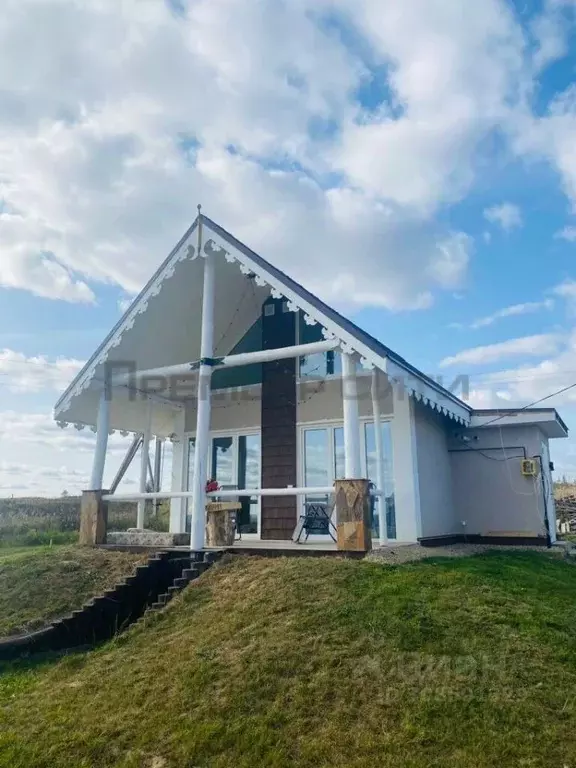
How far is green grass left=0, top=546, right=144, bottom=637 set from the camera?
6.89 metres

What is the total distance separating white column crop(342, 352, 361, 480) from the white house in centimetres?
83

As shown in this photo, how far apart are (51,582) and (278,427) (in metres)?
4.95

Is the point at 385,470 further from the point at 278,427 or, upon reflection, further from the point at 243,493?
the point at 243,493

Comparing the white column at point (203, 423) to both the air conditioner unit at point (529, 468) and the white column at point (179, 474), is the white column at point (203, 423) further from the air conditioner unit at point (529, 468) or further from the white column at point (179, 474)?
the air conditioner unit at point (529, 468)

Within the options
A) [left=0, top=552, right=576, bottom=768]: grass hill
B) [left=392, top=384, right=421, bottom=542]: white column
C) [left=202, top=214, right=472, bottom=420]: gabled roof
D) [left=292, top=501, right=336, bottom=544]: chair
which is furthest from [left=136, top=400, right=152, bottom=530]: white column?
[left=0, top=552, right=576, bottom=768]: grass hill

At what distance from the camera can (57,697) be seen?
4852 millimetres

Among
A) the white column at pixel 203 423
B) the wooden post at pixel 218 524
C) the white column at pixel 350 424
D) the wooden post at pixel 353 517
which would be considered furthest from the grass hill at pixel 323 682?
the wooden post at pixel 218 524

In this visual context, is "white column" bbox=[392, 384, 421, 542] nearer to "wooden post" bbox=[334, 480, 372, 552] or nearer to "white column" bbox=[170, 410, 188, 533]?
"wooden post" bbox=[334, 480, 372, 552]

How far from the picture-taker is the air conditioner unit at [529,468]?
36.8 ft

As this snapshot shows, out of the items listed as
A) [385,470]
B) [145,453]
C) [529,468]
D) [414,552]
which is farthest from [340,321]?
[145,453]

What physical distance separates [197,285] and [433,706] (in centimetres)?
790

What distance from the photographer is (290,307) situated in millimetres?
7980

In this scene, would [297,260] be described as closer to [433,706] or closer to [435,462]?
[435,462]

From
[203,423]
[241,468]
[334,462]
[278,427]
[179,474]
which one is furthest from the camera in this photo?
[179,474]
